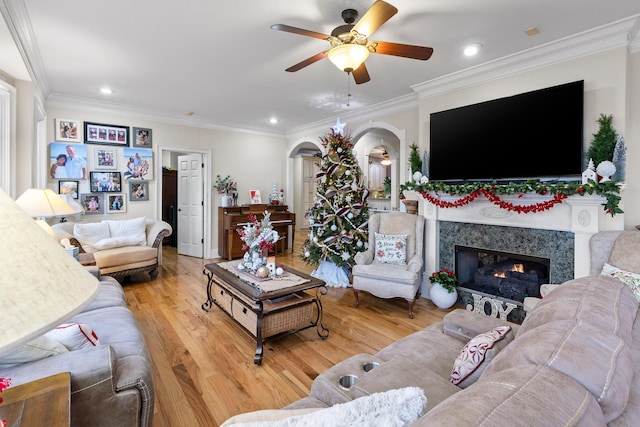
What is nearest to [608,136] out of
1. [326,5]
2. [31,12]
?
[326,5]

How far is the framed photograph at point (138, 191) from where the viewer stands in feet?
17.7

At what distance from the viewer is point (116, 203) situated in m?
5.25

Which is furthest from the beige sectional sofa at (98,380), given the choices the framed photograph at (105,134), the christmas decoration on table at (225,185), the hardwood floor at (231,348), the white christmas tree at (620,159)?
the christmas decoration on table at (225,185)

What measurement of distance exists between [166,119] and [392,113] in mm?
3953

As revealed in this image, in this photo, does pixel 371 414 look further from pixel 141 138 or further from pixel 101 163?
pixel 141 138

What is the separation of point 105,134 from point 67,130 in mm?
481

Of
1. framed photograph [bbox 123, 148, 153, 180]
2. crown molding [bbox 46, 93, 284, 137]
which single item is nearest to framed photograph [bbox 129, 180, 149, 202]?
framed photograph [bbox 123, 148, 153, 180]

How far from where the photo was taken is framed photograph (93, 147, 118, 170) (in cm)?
505

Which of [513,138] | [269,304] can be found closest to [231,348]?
[269,304]

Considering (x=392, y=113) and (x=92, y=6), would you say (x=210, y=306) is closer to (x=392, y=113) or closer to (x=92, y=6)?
(x=92, y=6)

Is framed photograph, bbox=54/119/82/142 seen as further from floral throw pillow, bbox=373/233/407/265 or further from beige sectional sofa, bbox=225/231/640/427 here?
beige sectional sofa, bbox=225/231/640/427

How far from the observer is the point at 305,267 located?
18.4 feet

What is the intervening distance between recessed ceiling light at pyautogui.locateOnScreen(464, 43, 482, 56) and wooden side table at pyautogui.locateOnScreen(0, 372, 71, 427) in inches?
149

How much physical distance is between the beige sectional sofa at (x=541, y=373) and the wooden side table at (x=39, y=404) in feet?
1.93
